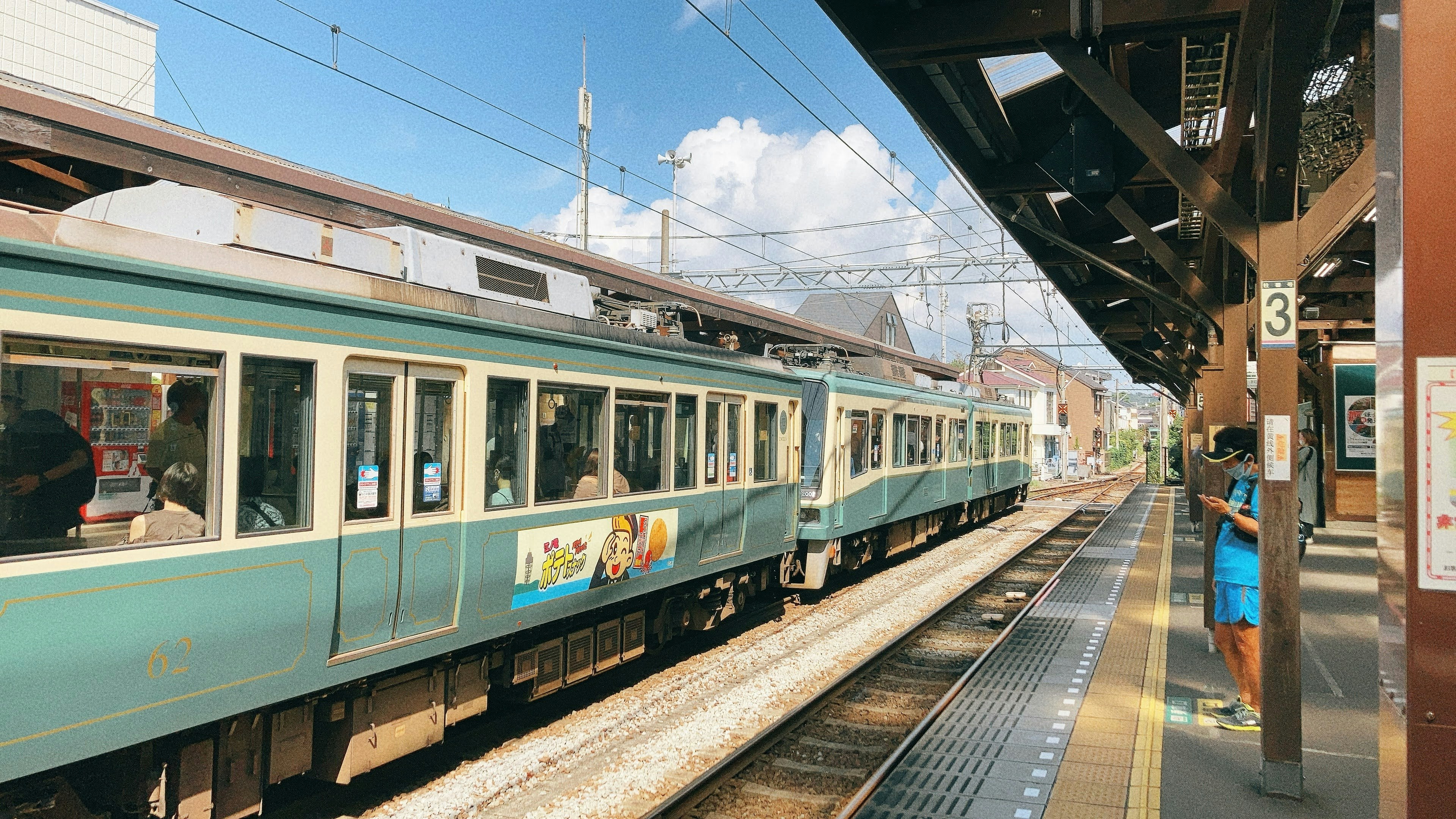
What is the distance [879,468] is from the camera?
12688mm

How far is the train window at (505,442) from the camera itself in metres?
5.56

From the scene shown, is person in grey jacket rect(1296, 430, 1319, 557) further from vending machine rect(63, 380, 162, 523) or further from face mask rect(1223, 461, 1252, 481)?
vending machine rect(63, 380, 162, 523)

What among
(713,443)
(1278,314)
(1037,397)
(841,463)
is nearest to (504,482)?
(713,443)

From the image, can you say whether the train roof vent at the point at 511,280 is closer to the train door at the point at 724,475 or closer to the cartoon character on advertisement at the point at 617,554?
the cartoon character on advertisement at the point at 617,554

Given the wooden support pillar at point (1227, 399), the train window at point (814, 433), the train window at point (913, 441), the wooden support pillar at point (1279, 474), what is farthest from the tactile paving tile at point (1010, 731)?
the train window at point (913, 441)

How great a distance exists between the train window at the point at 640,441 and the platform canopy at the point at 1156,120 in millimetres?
2822

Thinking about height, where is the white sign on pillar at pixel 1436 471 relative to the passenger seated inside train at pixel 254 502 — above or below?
above

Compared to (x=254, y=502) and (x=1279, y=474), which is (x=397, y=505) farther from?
(x=1279, y=474)

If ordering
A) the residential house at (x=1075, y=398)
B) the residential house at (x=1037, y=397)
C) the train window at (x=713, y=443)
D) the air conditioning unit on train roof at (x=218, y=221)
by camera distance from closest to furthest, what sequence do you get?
the air conditioning unit on train roof at (x=218, y=221), the train window at (x=713, y=443), the residential house at (x=1037, y=397), the residential house at (x=1075, y=398)

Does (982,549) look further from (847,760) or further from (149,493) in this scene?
(149,493)

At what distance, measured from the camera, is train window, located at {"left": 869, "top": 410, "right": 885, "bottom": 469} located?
40.8ft

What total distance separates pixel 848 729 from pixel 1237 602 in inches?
102

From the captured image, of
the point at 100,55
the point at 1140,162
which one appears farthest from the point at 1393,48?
the point at 100,55

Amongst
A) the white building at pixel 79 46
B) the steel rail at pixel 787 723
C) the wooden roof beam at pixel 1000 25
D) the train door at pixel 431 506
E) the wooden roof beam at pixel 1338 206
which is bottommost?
the steel rail at pixel 787 723
